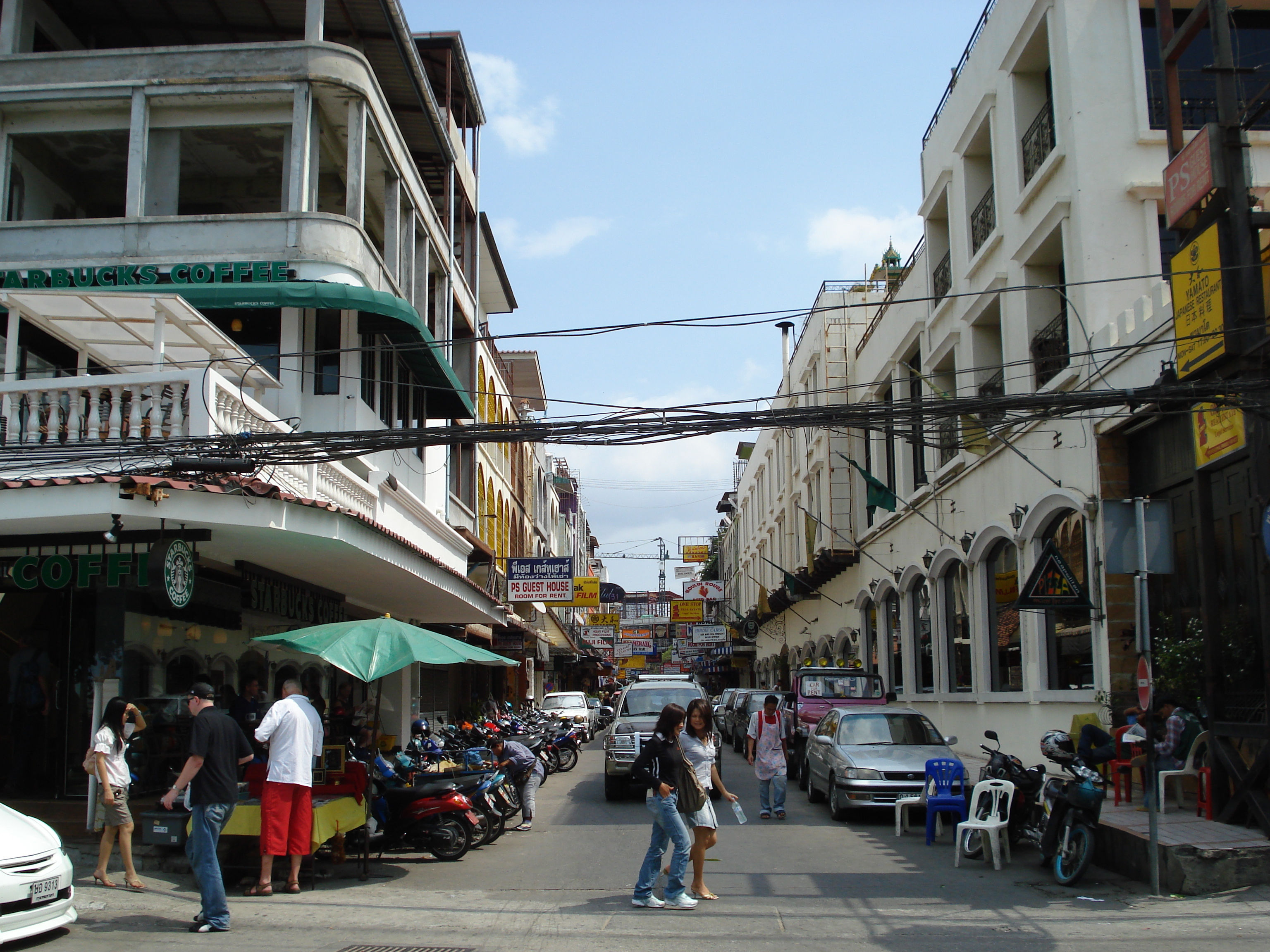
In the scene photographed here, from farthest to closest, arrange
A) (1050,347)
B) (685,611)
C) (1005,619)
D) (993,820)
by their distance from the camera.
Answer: (685,611), (1005,619), (1050,347), (993,820)

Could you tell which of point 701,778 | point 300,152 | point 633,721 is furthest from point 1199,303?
point 300,152

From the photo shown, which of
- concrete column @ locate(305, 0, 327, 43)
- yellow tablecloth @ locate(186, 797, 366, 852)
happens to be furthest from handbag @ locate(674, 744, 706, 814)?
concrete column @ locate(305, 0, 327, 43)

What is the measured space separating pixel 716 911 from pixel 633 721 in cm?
985

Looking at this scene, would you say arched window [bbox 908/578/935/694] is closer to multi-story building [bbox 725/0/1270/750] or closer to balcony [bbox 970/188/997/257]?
multi-story building [bbox 725/0/1270/750]

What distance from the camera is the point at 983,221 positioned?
2134cm

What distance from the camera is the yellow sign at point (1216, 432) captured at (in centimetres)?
1098

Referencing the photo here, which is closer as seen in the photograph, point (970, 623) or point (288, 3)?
point (288, 3)

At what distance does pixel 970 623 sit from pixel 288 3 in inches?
666

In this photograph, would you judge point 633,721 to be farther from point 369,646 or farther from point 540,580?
point 540,580

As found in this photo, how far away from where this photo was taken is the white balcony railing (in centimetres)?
1111

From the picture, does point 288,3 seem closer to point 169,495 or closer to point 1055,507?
point 169,495

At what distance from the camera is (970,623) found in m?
21.6

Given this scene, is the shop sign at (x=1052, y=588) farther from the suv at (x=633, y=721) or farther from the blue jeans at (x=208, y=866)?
the blue jeans at (x=208, y=866)

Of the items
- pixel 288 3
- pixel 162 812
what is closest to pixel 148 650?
pixel 162 812
